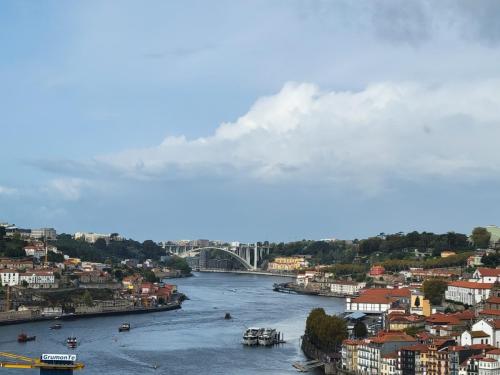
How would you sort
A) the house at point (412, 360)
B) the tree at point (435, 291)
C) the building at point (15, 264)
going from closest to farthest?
the house at point (412, 360) < the tree at point (435, 291) < the building at point (15, 264)

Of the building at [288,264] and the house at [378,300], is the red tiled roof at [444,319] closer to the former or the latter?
the house at [378,300]

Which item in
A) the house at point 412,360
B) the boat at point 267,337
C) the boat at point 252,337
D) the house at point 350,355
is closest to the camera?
the house at point 412,360

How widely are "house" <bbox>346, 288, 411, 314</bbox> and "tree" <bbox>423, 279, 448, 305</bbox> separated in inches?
25.6

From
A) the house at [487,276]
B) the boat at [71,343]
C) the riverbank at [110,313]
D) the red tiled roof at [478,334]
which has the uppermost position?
the house at [487,276]

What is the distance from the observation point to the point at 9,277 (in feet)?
118

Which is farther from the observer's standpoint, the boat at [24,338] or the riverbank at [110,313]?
the riverbank at [110,313]

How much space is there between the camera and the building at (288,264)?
7012 cm

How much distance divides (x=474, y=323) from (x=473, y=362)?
3746mm

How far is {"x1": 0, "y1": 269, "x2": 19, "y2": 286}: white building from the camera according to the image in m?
35.7

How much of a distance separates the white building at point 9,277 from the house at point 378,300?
519 inches

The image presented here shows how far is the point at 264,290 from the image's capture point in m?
48.4

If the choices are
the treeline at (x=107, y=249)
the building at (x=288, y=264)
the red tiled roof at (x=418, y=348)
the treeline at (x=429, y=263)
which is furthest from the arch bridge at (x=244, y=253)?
the red tiled roof at (x=418, y=348)

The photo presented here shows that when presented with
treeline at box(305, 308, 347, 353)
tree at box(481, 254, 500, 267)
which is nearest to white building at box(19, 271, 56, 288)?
tree at box(481, 254, 500, 267)

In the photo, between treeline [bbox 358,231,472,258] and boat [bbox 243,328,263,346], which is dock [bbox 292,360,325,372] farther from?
treeline [bbox 358,231,472,258]
